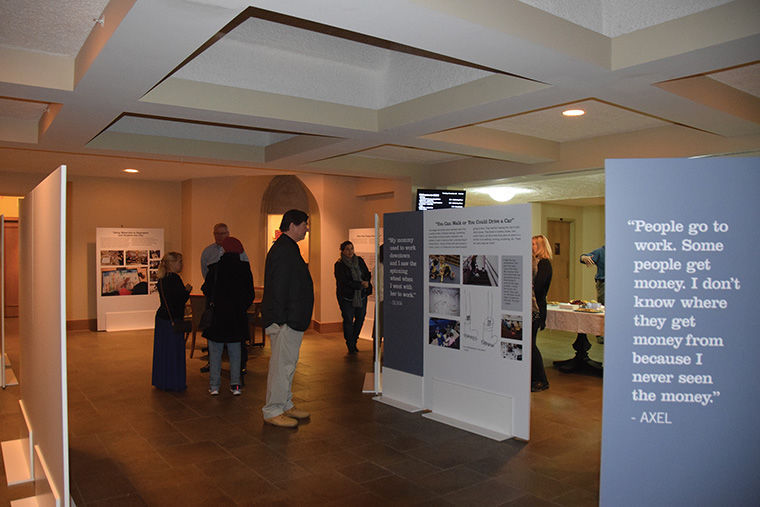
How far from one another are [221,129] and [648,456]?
19.6 ft

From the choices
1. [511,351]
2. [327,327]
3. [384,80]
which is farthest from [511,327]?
[327,327]

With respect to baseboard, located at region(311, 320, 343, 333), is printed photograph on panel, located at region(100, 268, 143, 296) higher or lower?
higher

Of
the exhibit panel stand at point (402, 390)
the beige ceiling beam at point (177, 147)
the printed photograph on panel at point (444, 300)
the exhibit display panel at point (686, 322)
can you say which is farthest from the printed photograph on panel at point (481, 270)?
the beige ceiling beam at point (177, 147)

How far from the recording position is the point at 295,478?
3986 mm

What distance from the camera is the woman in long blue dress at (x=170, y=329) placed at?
6055 millimetres

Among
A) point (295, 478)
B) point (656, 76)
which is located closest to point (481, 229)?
point (656, 76)

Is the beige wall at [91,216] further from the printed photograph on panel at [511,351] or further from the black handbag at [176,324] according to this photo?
the printed photograph on panel at [511,351]

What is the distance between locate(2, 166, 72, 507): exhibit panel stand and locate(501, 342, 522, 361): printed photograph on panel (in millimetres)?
3312

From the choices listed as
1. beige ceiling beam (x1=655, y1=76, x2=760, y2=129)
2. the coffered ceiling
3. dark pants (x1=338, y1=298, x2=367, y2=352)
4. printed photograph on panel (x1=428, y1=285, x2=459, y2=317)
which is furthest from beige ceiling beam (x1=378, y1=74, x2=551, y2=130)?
dark pants (x1=338, y1=298, x2=367, y2=352)

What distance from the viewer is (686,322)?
2.41 m

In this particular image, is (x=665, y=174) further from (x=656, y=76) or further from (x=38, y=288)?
(x=38, y=288)

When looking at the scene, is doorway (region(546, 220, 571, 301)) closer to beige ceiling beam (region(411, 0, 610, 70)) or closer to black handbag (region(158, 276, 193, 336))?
black handbag (region(158, 276, 193, 336))

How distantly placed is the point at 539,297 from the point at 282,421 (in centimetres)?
313

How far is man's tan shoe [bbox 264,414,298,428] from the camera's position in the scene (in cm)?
502
